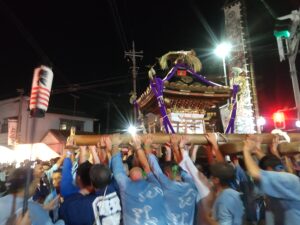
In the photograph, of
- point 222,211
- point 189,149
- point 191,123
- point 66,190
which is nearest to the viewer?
point 222,211

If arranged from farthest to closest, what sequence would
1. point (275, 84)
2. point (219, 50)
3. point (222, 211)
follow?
point (275, 84) → point (219, 50) → point (222, 211)

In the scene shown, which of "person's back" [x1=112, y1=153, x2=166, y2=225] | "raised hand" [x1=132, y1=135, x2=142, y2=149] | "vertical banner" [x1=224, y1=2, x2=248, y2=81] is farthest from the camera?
"vertical banner" [x1=224, y1=2, x2=248, y2=81]

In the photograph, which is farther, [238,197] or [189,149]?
[189,149]

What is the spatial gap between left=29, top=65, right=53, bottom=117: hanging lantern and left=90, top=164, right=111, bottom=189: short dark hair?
97 centimetres

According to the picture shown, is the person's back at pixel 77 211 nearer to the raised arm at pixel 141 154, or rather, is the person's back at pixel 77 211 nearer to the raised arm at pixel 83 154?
the raised arm at pixel 141 154

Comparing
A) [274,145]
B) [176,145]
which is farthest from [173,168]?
[274,145]

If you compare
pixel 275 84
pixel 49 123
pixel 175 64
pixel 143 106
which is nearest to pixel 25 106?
pixel 49 123

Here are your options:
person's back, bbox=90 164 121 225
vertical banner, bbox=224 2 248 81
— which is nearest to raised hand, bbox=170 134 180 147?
person's back, bbox=90 164 121 225

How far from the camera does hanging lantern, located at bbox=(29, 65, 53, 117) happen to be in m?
3.08

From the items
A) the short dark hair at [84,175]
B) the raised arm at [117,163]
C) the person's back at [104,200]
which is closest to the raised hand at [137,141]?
the raised arm at [117,163]

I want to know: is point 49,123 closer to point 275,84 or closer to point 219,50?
point 219,50

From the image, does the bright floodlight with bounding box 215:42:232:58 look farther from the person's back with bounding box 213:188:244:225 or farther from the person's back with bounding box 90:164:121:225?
the person's back with bounding box 90:164:121:225

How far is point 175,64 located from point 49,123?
18448 mm

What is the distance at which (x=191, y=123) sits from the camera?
1093 cm
